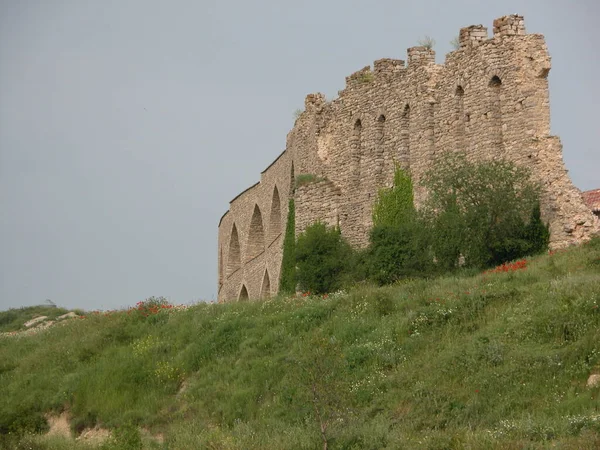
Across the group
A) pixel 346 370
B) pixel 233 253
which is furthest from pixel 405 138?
pixel 233 253

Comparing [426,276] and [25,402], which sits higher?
[426,276]

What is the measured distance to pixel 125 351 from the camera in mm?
25609

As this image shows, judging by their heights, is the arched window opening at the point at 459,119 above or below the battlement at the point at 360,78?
below

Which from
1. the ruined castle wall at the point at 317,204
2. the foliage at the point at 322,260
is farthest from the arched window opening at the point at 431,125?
the ruined castle wall at the point at 317,204

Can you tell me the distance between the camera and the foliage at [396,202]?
101 feet

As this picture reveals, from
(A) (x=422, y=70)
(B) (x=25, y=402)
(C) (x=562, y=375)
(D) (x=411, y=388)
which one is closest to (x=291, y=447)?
(D) (x=411, y=388)

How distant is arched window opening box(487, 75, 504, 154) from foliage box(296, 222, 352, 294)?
579 cm

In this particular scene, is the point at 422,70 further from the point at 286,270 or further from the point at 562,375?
the point at 562,375

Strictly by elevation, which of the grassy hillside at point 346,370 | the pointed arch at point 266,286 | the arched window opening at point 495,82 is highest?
the arched window opening at point 495,82

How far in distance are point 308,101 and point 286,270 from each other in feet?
17.6

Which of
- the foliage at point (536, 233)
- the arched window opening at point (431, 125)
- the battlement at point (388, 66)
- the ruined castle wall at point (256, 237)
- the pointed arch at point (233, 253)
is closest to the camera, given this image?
the foliage at point (536, 233)

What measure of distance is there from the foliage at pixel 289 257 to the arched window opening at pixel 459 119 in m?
6.94

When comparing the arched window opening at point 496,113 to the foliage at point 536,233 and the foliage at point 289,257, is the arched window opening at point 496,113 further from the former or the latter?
the foliage at point 289,257

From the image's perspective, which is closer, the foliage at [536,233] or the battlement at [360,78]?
the foliage at [536,233]
